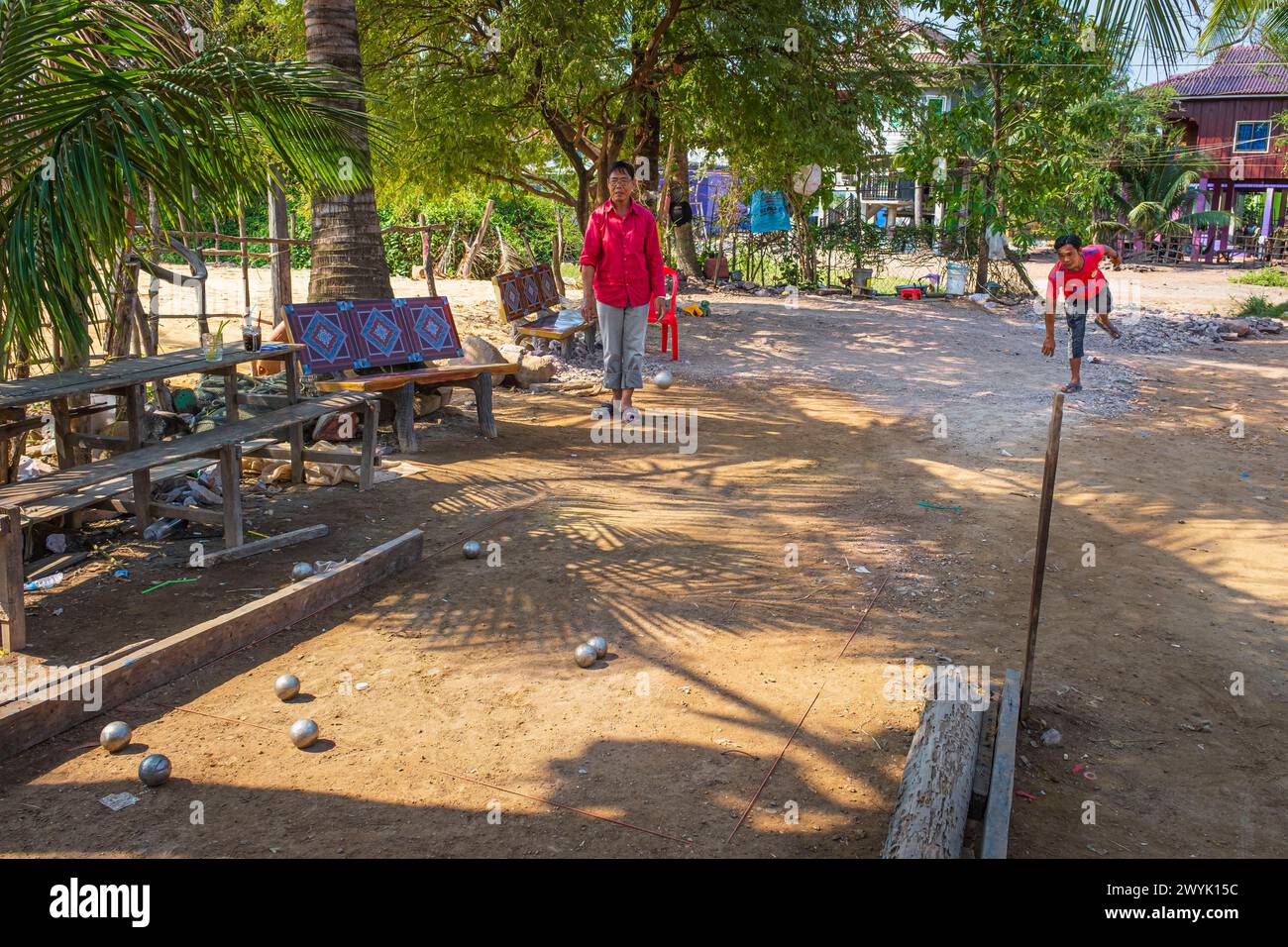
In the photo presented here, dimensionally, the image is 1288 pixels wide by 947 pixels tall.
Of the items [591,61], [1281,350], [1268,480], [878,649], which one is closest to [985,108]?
[1281,350]

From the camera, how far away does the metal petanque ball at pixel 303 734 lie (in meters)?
3.85

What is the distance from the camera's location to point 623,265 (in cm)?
836

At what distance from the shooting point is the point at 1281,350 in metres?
15.2

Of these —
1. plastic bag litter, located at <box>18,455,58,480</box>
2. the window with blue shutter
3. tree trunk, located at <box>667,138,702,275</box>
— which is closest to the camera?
plastic bag litter, located at <box>18,455,58,480</box>

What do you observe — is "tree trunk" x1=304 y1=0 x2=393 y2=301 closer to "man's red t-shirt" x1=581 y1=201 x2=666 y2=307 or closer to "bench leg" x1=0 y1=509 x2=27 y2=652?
"man's red t-shirt" x1=581 y1=201 x2=666 y2=307

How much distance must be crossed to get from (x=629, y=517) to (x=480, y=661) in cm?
227

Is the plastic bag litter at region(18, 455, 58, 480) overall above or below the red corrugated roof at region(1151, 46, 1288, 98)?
below

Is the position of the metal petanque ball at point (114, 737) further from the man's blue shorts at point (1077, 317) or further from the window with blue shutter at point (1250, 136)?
the window with blue shutter at point (1250, 136)

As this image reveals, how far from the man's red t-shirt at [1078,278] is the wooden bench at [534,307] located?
4.96 metres

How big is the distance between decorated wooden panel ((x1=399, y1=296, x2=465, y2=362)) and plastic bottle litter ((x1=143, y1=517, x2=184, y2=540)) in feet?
9.16

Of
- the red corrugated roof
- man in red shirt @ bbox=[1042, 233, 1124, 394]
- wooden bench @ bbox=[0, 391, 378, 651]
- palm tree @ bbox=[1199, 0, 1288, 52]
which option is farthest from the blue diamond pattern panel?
the red corrugated roof

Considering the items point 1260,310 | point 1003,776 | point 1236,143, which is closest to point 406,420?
point 1003,776

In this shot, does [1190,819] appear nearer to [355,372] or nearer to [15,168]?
[15,168]

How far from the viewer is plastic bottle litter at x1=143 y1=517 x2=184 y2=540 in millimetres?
6289
